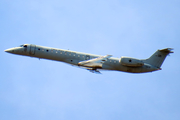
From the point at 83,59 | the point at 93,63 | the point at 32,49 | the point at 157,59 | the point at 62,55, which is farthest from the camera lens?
the point at 157,59

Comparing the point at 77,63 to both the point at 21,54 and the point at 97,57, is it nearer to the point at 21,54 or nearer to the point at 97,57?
the point at 97,57

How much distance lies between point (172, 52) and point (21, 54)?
24296mm

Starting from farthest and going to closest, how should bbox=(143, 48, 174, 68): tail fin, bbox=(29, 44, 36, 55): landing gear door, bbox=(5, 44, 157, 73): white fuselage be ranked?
bbox=(143, 48, 174, 68): tail fin → bbox=(29, 44, 36, 55): landing gear door → bbox=(5, 44, 157, 73): white fuselage

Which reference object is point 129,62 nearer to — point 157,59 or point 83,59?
point 157,59

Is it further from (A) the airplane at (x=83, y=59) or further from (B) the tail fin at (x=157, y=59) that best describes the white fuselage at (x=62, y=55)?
(B) the tail fin at (x=157, y=59)

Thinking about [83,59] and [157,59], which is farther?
[157,59]

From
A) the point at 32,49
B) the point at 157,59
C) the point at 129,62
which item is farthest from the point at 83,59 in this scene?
the point at 157,59

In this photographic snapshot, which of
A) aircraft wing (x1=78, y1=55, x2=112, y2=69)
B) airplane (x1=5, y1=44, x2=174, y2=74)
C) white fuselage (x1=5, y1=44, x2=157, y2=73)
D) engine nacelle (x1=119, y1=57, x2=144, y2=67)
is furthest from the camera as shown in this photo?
white fuselage (x1=5, y1=44, x2=157, y2=73)

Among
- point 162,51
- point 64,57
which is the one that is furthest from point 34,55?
point 162,51

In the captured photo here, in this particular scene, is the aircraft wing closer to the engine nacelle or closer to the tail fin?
the engine nacelle

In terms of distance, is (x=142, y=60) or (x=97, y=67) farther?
(x=142, y=60)

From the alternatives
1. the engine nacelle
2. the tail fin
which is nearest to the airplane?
the engine nacelle

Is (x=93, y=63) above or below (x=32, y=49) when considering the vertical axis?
below

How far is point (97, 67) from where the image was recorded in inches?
1598
